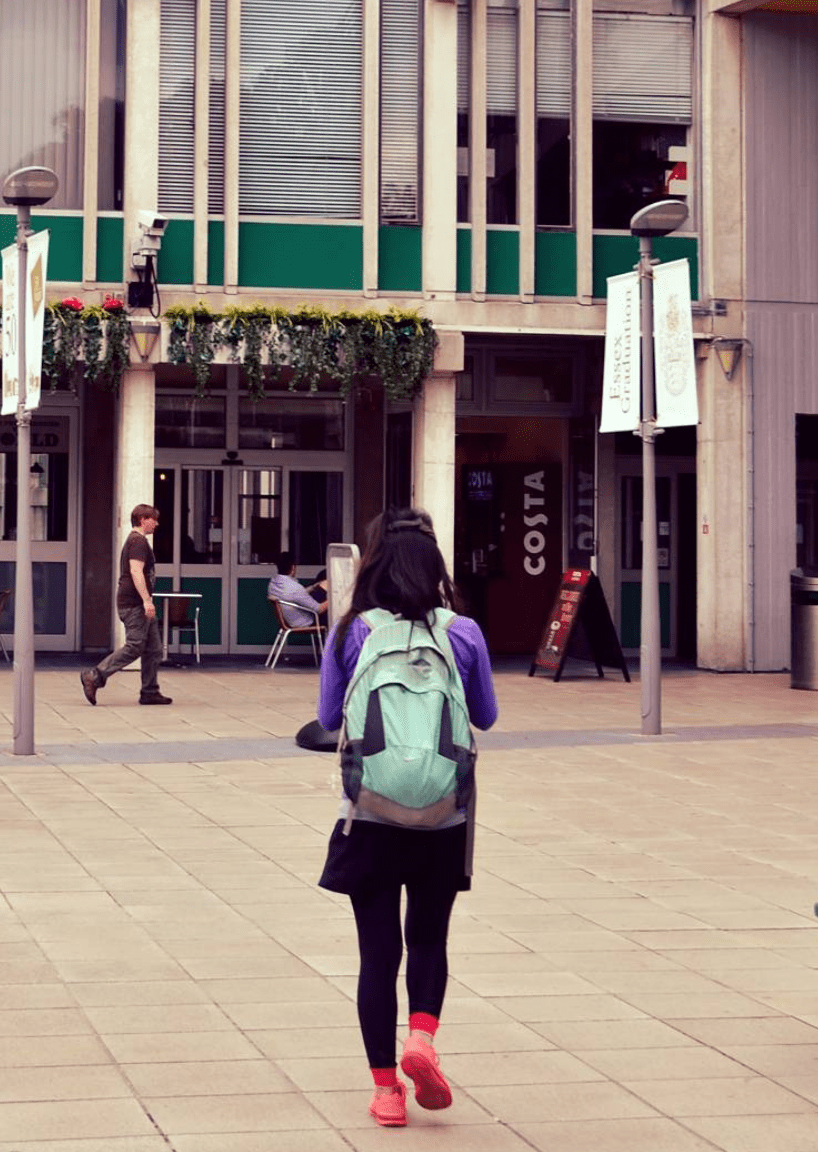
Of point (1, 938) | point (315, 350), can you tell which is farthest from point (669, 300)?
point (1, 938)

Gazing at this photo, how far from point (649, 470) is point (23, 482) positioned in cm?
475

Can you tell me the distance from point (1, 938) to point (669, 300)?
979cm

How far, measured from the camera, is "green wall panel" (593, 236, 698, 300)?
22922 millimetres

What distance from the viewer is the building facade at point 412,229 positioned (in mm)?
21875

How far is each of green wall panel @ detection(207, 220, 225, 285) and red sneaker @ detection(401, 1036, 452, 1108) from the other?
17.3m

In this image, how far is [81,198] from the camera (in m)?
22.0

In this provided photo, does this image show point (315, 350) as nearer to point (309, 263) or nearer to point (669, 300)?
point (309, 263)

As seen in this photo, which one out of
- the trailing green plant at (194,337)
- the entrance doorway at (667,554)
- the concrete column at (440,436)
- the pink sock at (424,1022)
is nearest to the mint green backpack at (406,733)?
the pink sock at (424,1022)

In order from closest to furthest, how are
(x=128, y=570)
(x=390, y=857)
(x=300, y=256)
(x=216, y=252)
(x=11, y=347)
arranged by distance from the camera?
(x=390, y=857) < (x=11, y=347) < (x=128, y=570) < (x=216, y=252) < (x=300, y=256)

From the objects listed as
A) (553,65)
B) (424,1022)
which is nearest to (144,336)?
(553,65)

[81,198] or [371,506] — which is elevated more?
[81,198]

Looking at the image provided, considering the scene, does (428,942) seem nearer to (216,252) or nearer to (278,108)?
(216,252)

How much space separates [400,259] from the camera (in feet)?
73.0

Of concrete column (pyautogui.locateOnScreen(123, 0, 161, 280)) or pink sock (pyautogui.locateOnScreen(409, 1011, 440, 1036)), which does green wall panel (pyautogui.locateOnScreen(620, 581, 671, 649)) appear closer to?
concrete column (pyautogui.locateOnScreen(123, 0, 161, 280))
